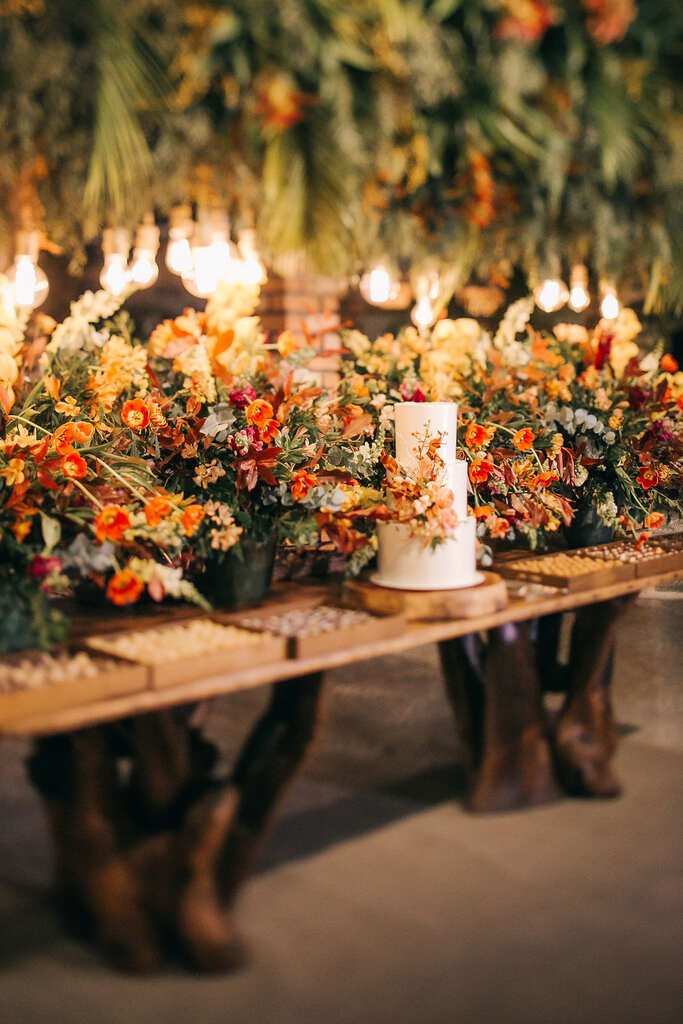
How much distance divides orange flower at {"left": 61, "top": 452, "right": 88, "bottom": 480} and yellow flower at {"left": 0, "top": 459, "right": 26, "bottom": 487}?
75 millimetres

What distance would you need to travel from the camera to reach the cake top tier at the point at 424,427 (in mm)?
2223

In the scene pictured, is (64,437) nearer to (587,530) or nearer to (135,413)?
(135,413)

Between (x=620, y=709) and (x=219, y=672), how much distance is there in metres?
2.25

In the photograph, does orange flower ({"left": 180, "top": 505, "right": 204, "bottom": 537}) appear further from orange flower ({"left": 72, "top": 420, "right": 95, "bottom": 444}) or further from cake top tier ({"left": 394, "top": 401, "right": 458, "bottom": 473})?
cake top tier ({"left": 394, "top": 401, "right": 458, "bottom": 473})

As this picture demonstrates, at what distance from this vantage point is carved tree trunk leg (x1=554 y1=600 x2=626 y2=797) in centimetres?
287

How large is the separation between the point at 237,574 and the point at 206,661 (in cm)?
45

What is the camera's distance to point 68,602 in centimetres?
222

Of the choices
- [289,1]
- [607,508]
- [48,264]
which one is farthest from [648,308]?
[48,264]

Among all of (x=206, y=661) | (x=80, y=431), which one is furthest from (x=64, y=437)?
(x=206, y=661)

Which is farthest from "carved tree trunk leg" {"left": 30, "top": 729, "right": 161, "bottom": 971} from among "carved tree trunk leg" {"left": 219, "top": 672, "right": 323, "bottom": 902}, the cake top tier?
the cake top tier

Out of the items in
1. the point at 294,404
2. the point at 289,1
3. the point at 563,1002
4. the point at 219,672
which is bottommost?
the point at 563,1002

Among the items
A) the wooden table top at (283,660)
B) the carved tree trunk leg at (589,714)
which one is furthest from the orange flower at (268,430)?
the carved tree trunk leg at (589,714)

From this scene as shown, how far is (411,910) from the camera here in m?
2.23

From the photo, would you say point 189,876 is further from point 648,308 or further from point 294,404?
point 648,308
